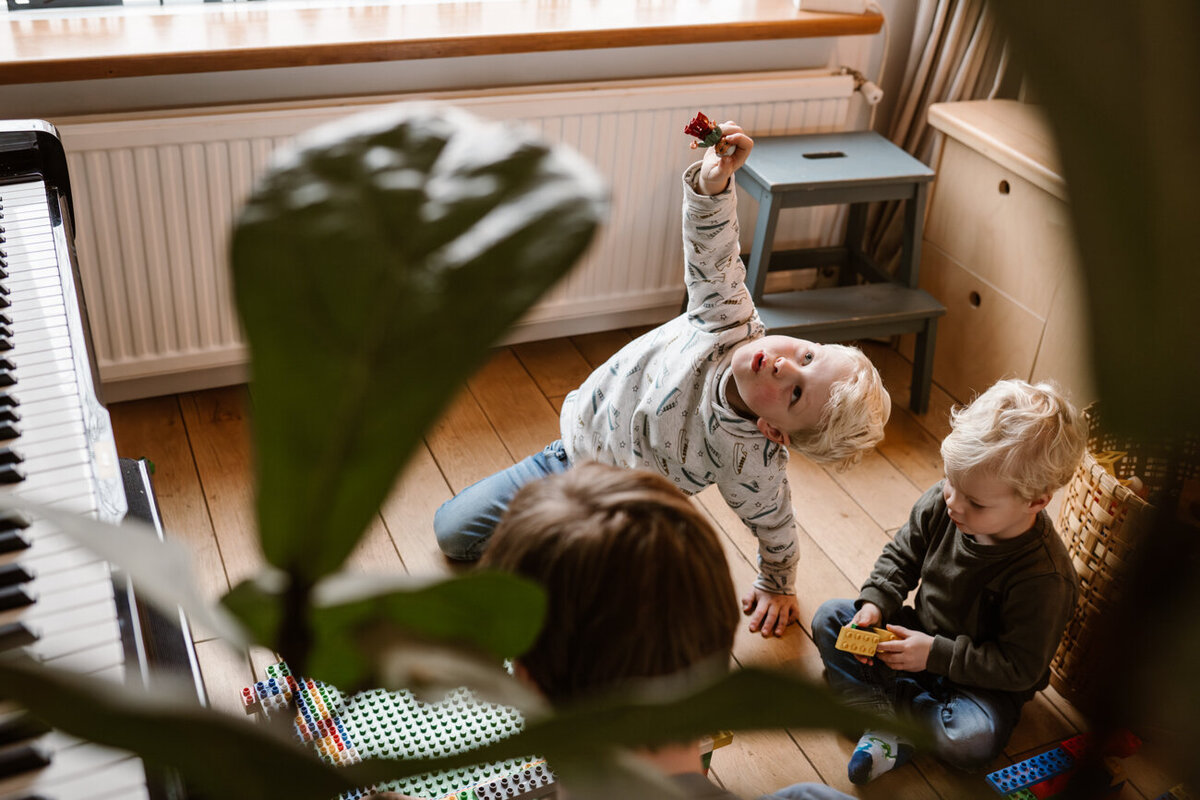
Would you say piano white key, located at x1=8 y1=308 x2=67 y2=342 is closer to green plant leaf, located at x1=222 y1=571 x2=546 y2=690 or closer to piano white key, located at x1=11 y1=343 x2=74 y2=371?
piano white key, located at x1=11 y1=343 x2=74 y2=371

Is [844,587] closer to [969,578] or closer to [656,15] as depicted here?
[969,578]

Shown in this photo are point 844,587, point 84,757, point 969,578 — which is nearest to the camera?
point 84,757

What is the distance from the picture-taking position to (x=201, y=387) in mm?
2398

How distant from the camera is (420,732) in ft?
4.61

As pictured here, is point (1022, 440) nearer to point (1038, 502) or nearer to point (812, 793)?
point (1038, 502)

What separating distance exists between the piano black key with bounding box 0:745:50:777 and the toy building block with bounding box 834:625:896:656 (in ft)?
4.24

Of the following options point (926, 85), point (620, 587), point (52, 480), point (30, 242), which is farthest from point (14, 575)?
point (926, 85)

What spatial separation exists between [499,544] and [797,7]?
78.8 inches

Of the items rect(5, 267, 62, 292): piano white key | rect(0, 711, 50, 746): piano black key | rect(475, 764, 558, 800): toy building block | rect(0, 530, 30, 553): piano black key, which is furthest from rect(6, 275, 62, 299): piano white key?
rect(475, 764, 558, 800): toy building block

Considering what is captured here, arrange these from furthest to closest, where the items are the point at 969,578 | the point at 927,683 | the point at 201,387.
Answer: the point at 201,387 < the point at 927,683 < the point at 969,578

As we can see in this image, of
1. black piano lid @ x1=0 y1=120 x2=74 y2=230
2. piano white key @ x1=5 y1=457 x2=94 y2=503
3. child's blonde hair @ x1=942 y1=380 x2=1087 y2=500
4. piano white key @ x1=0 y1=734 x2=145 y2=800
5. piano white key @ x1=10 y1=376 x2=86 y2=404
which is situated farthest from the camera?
child's blonde hair @ x1=942 y1=380 x2=1087 y2=500

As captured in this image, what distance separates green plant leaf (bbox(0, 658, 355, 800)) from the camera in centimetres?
20

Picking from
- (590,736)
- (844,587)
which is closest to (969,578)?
(844,587)

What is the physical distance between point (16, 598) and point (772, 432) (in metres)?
1.15
